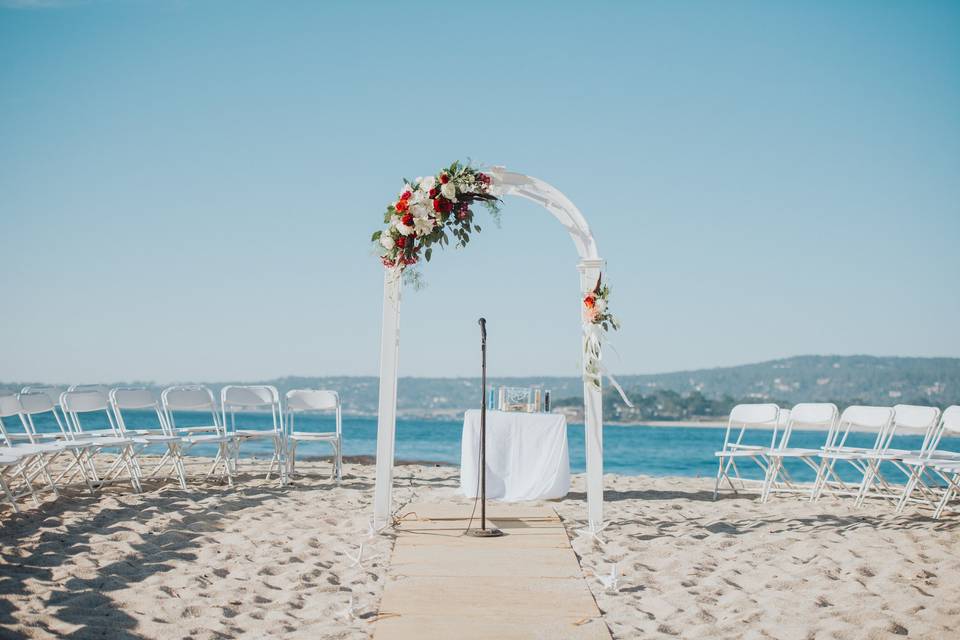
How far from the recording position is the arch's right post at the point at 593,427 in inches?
211

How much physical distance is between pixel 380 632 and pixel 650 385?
177 feet

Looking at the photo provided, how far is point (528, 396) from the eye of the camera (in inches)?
287

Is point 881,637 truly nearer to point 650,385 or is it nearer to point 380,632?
point 380,632

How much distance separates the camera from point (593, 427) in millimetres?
5379

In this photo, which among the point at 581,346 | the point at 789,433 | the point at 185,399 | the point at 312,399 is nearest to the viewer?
the point at 581,346

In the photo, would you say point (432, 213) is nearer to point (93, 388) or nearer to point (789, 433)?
point (789, 433)

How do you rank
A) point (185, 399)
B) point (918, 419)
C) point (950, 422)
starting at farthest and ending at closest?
point (185, 399), point (918, 419), point (950, 422)

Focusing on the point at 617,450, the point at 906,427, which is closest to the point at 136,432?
the point at 906,427

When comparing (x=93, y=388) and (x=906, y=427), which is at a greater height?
(x=93, y=388)

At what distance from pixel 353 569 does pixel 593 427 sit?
190 cm

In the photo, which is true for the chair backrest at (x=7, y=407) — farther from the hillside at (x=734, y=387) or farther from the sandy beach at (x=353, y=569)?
the hillside at (x=734, y=387)

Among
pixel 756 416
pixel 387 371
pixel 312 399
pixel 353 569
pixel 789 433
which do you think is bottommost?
pixel 353 569

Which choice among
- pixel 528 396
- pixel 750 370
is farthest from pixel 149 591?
pixel 750 370

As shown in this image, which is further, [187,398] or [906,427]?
[187,398]
